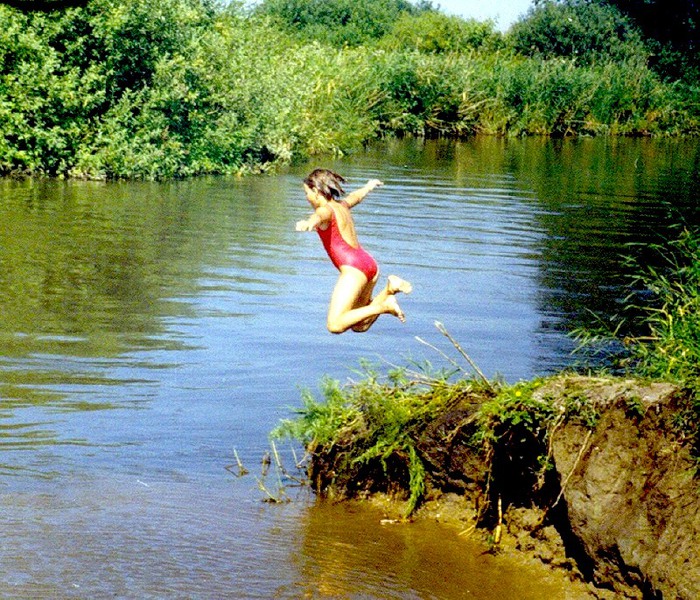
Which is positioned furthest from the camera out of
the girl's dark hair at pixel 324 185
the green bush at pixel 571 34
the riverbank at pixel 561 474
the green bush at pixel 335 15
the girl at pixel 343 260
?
the green bush at pixel 335 15

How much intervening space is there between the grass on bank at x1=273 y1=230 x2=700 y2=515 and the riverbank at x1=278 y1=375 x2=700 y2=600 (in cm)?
1

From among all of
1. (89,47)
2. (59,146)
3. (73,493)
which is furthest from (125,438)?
(89,47)

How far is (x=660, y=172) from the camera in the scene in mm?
33469

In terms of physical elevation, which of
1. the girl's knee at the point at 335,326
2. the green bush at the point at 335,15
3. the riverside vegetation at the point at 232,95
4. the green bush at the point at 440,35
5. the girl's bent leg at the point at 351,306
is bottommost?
the girl's knee at the point at 335,326

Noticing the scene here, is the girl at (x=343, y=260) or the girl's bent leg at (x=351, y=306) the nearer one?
the girl's bent leg at (x=351, y=306)

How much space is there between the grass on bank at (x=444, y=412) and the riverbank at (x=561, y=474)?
1cm

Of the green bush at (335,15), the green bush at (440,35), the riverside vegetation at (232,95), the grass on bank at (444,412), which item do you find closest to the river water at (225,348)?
the grass on bank at (444,412)

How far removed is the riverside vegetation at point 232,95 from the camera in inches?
972

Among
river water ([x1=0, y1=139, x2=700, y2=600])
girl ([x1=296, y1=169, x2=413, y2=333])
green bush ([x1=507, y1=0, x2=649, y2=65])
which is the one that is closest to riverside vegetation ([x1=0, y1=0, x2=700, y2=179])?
river water ([x1=0, y1=139, x2=700, y2=600])

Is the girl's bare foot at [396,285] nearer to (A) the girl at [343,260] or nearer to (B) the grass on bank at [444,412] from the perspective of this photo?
(A) the girl at [343,260]

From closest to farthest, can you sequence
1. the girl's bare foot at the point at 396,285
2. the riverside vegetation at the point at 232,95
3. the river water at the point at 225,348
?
1. the river water at the point at 225,348
2. the girl's bare foot at the point at 396,285
3. the riverside vegetation at the point at 232,95

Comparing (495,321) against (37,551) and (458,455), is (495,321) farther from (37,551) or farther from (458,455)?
(37,551)

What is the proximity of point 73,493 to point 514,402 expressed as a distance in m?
3.06

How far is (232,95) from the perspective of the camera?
92.8ft
